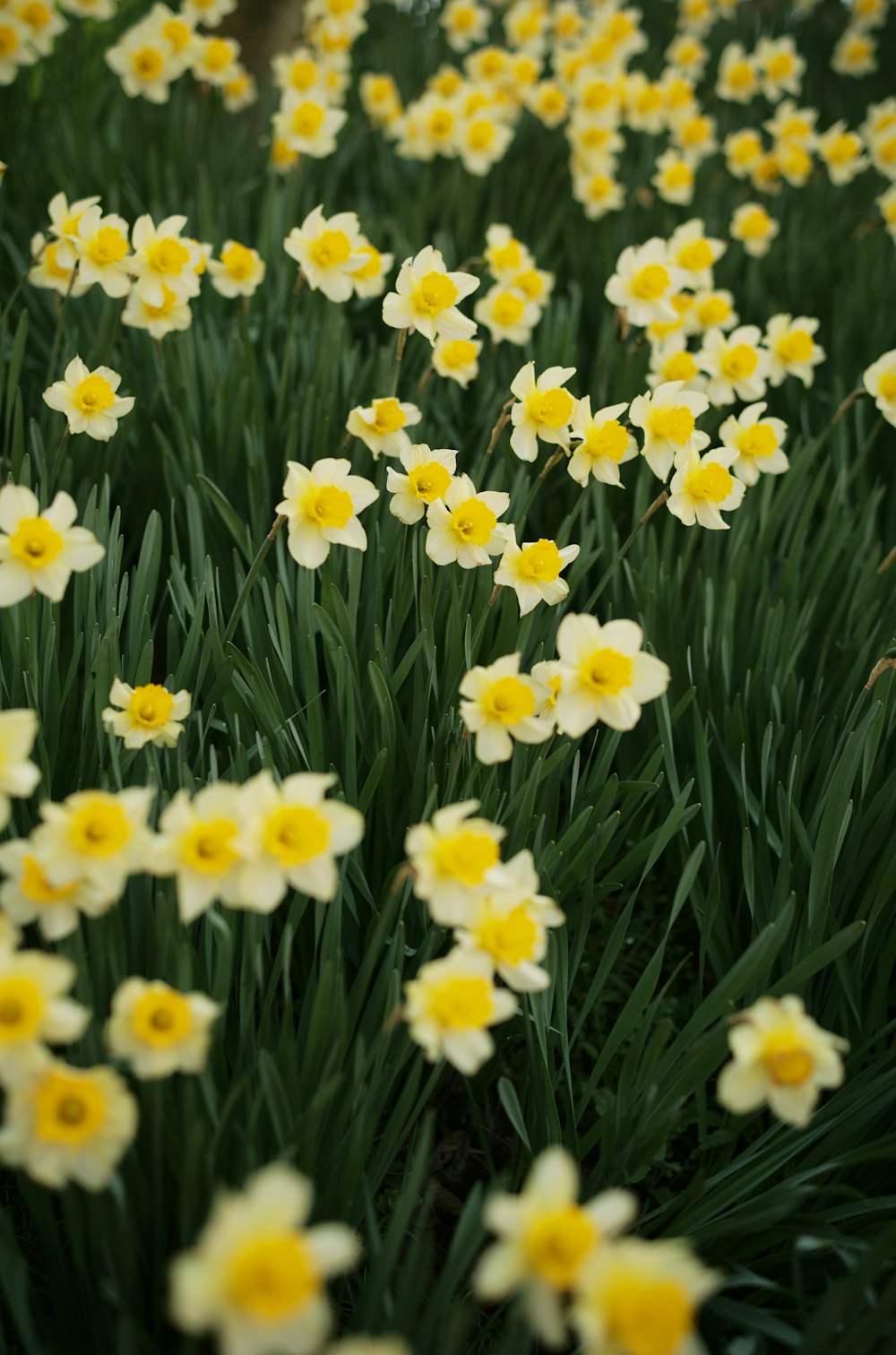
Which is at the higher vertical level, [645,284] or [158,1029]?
[645,284]

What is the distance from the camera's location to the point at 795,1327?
1.14m

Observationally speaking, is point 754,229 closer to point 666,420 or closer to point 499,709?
point 666,420

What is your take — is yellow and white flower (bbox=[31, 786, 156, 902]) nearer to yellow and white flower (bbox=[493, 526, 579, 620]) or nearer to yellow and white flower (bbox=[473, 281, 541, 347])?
yellow and white flower (bbox=[493, 526, 579, 620])

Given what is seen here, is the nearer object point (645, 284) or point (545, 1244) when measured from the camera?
point (545, 1244)

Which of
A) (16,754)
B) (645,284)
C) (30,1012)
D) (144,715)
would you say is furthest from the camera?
(645,284)

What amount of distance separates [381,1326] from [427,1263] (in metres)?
0.08

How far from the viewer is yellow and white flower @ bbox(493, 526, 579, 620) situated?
1330 millimetres

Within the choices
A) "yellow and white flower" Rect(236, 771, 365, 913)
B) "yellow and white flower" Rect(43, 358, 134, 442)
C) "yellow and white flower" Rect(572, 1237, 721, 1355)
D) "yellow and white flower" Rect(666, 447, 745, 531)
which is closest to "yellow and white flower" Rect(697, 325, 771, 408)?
"yellow and white flower" Rect(666, 447, 745, 531)

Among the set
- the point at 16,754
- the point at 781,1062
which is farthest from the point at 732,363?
the point at 16,754

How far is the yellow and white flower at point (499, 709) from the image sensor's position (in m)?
1.09

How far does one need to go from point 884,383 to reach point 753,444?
37 centimetres

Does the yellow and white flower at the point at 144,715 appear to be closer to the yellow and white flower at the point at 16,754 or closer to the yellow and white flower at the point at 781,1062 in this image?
the yellow and white flower at the point at 16,754

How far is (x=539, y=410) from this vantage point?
149cm

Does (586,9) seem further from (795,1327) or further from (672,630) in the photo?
(795,1327)
